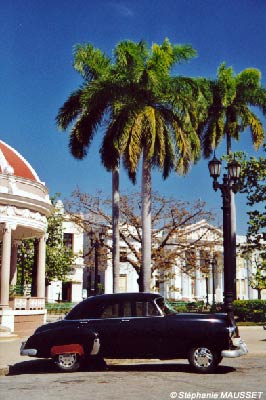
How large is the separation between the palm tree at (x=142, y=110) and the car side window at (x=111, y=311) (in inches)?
502

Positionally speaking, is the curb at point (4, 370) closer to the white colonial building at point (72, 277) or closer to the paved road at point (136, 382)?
the paved road at point (136, 382)

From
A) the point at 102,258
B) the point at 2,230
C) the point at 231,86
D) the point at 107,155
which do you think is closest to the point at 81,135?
the point at 107,155

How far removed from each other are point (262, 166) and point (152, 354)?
71.7 feet

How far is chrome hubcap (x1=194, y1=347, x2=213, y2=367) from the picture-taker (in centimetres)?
1188

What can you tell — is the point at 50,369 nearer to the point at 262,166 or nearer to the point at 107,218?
the point at 262,166

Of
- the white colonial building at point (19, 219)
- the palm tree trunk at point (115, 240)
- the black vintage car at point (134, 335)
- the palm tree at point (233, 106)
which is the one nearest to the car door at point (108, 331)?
the black vintage car at point (134, 335)

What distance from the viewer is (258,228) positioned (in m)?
32.0

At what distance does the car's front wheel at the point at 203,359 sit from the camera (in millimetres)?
11852

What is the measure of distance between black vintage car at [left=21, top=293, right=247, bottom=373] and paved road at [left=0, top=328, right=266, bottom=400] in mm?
408

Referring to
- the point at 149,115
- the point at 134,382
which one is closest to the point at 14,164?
the point at 149,115

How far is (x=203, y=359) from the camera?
11898 mm

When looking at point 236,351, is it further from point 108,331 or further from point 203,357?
point 108,331

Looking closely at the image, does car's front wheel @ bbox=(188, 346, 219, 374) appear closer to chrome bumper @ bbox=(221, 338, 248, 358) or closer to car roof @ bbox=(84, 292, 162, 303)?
chrome bumper @ bbox=(221, 338, 248, 358)

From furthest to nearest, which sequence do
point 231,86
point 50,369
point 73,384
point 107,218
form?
point 107,218 < point 231,86 < point 50,369 < point 73,384
